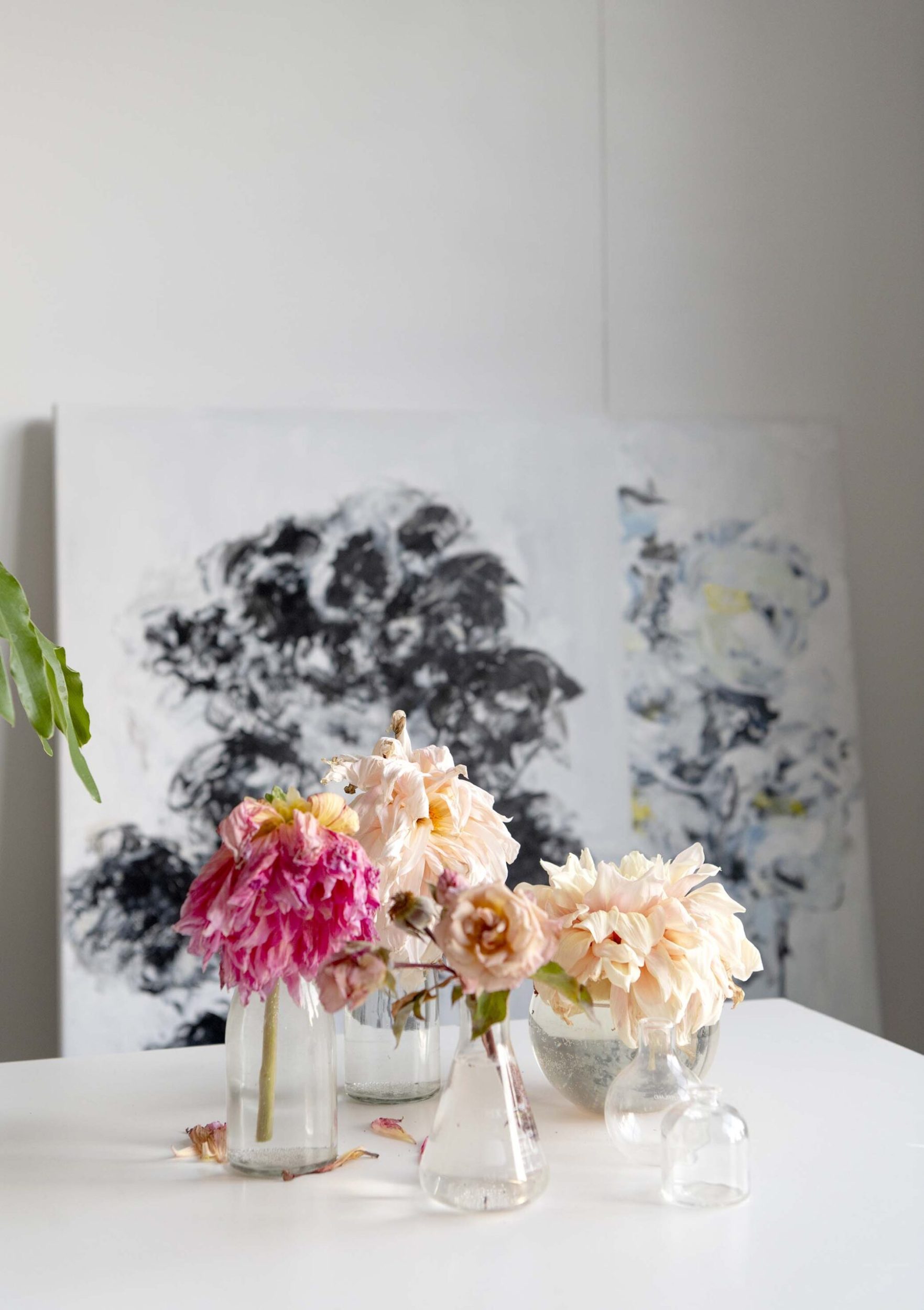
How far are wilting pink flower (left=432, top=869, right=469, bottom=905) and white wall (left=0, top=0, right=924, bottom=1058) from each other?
1.56 meters

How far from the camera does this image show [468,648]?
235 centimetres

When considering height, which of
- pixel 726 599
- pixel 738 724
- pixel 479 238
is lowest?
pixel 738 724

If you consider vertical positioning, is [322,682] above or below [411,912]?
above

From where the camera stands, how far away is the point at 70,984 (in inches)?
83.7

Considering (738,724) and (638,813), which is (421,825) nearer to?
(638,813)

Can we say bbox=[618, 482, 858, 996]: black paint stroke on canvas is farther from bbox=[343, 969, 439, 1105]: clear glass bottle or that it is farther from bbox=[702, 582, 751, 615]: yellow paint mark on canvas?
bbox=[343, 969, 439, 1105]: clear glass bottle

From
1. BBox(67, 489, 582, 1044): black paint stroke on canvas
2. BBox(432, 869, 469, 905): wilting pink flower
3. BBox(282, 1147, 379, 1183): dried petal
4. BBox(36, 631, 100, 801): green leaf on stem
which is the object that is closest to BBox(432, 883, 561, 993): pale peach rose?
BBox(432, 869, 469, 905): wilting pink flower

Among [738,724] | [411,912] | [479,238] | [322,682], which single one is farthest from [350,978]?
[479,238]

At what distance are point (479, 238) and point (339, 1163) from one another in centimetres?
190

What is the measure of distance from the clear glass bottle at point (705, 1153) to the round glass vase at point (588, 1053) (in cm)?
13

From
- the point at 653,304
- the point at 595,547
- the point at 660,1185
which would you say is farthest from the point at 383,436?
the point at 660,1185

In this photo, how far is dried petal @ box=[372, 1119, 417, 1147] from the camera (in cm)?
108

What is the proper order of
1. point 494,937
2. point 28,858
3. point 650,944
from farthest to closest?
point 28,858
point 650,944
point 494,937

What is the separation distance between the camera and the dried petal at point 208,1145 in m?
1.04
